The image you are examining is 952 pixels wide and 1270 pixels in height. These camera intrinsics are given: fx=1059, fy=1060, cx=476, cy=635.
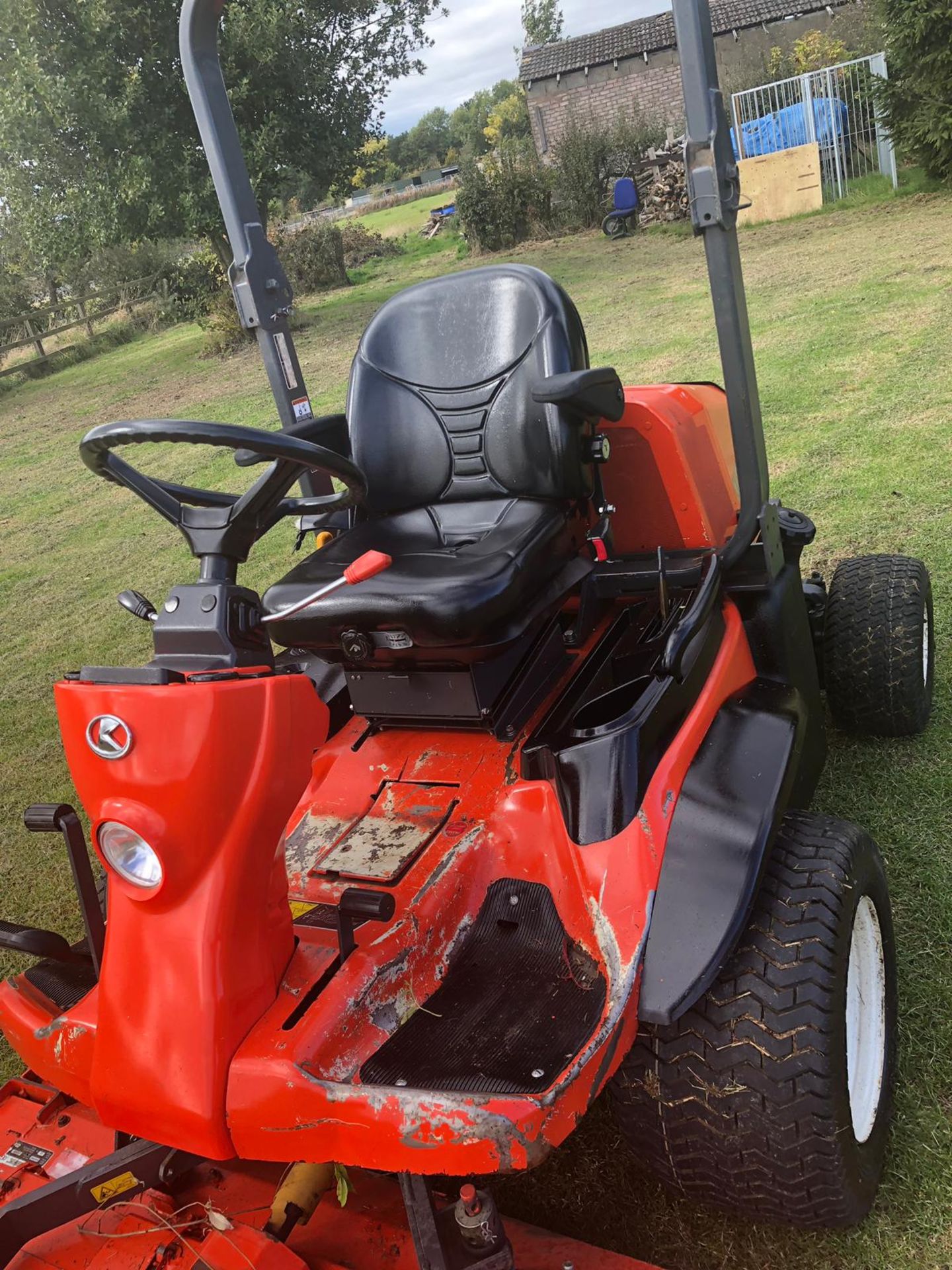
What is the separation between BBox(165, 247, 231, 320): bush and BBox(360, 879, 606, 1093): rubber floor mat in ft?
50.5

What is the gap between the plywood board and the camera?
1231cm

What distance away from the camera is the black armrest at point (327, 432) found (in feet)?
8.96

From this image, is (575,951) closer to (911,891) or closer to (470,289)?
(911,891)

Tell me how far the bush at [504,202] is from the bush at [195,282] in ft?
12.7

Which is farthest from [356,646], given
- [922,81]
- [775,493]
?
[922,81]

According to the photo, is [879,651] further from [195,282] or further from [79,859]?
[195,282]

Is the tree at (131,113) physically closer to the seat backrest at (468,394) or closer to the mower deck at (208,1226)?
the seat backrest at (468,394)

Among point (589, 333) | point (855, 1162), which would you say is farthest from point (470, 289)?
point (589, 333)

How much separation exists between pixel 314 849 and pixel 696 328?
24.9ft

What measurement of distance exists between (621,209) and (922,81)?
471cm

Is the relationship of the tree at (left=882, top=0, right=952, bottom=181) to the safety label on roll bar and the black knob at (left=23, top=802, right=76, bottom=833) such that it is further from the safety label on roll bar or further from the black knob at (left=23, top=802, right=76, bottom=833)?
the black knob at (left=23, top=802, right=76, bottom=833)

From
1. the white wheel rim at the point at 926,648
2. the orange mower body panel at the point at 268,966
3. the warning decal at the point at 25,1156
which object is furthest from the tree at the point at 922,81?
→ the warning decal at the point at 25,1156

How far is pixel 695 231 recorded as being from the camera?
219cm

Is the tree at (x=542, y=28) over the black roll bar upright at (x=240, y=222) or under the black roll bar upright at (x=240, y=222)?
over
